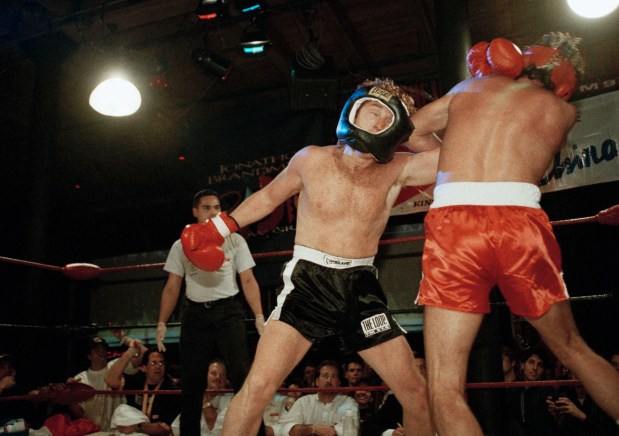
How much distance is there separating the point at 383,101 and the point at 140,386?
3.11m

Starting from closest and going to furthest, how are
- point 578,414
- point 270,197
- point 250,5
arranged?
point 270,197 → point 578,414 → point 250,5

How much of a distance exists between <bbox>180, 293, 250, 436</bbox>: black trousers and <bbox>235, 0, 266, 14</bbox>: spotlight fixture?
254 cm

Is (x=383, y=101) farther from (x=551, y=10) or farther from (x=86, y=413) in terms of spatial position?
(x=551, y=10)

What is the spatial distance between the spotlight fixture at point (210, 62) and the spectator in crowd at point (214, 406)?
8.21ft

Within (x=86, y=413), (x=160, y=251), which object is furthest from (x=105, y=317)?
(x=86, y=413)

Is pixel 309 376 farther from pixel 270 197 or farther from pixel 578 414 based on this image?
pixel 270 197

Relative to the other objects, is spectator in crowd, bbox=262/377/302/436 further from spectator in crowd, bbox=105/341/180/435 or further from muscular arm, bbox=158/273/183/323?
muscular arm, bbox=158/273/183/323

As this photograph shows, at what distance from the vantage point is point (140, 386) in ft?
13.5

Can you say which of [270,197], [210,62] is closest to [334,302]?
[270,197]

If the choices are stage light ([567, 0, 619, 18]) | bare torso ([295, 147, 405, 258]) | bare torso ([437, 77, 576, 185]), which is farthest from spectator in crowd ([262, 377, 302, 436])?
stage light ([567, 0, 619, 18])

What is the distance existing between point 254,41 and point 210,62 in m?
0.57

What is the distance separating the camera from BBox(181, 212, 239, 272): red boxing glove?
207 centimetres

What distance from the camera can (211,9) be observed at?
14.3 ft

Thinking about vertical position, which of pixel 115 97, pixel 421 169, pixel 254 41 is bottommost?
pixel 421 169
